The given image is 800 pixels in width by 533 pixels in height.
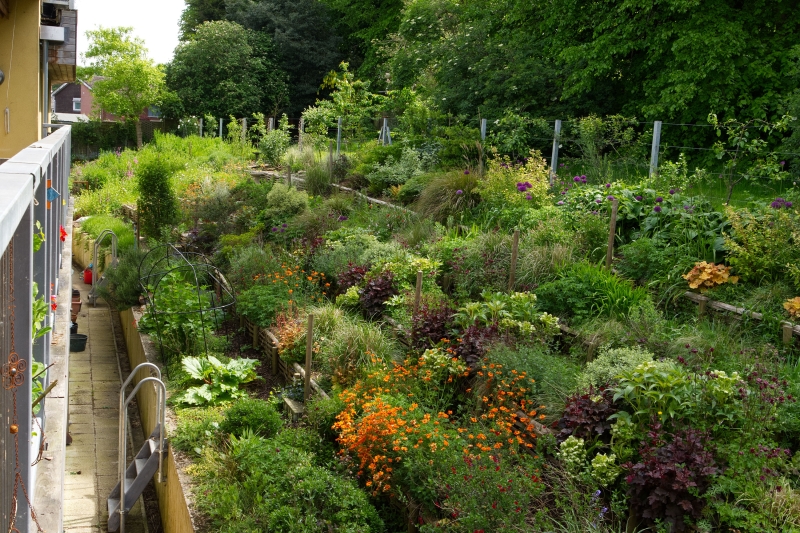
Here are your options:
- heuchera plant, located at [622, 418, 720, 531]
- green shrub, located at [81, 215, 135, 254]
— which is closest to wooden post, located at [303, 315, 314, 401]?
heuchera plant, located at [622, 418, 720, 531]

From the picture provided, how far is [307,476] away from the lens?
16.7 ft

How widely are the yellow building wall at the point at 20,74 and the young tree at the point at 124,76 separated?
2248cm

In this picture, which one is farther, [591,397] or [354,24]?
[354,24]

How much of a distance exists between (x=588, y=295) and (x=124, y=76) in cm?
2863

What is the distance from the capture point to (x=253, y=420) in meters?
6.26

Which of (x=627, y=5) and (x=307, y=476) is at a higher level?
(x=627, y=5)

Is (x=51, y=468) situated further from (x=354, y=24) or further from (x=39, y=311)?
(x=354, y=24)

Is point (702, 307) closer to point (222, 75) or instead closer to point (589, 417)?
point (589, 417)

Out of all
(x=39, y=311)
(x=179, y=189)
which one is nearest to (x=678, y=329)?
(x=39, y=311)

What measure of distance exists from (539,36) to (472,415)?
13.7m

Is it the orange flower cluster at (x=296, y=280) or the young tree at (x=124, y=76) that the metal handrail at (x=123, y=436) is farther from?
the young tree at (x=124, y=76)

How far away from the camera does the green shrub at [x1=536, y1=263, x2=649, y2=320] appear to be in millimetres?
6750

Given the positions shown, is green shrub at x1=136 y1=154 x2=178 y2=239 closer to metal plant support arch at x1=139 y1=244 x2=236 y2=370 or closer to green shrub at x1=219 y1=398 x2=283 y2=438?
metal plant support arch at x1=139 y1=244 x2=236 y2=370

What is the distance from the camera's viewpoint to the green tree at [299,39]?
32.2 meters
